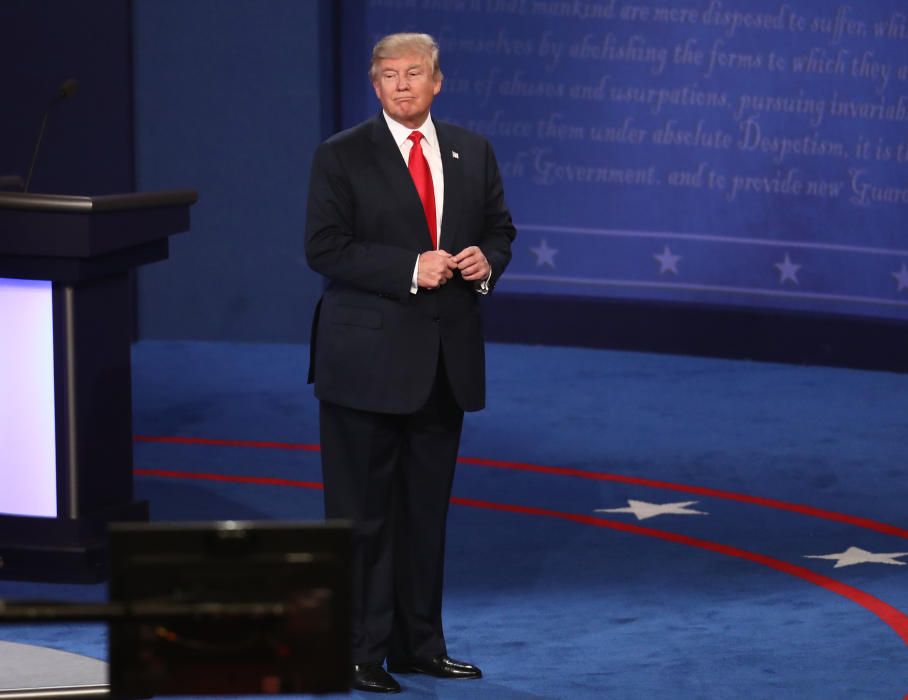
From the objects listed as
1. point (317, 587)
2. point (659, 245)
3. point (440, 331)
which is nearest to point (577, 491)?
point (440, 331)

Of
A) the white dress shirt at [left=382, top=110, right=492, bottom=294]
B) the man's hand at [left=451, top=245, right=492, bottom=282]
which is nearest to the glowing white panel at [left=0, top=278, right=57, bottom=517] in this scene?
the white dress shirt at [left=382, top=110, right=492, bottom=294]

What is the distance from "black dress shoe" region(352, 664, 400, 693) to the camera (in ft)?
14.7

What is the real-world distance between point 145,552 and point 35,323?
3449mm

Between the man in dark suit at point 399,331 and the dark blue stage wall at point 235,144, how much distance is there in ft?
18.1

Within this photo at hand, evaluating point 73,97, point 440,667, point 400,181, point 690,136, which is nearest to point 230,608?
point 400,181

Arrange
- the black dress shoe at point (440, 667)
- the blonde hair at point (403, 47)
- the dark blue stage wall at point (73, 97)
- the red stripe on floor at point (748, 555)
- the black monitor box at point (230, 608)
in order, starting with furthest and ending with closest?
1. the dark blue stage wall at point (73, 97)
2. the red stripe on floor at point (748, 555)
3. the black dress shoe at point (440, 667)
4. the blonde hair at point (403, 47)
5. the black monitor box at point (230, 608)

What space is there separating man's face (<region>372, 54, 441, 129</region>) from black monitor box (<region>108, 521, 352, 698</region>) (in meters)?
2.26

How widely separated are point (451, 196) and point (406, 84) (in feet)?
1.09

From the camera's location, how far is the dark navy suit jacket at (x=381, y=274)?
440cm

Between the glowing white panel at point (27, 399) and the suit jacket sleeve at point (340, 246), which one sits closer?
the suit jacket sleeve at point (340, 246)

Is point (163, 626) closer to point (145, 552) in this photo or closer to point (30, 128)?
point (145, 552)

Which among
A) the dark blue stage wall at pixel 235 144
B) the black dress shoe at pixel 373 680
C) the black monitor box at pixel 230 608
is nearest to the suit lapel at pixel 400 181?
the black dress shoe at pixel 373 680

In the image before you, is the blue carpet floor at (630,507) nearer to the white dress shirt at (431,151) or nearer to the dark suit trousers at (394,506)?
the dark suit trousers at (394,506)

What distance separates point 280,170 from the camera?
10.0 m
